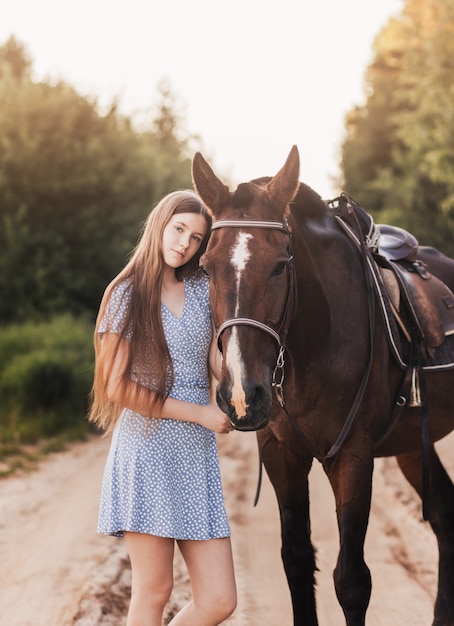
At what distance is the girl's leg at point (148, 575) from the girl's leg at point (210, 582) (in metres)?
0.10

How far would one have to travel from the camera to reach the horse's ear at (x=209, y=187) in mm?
3162

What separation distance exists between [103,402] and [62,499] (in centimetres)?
505

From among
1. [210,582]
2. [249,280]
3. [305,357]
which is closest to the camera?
[249,280]

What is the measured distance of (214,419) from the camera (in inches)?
118

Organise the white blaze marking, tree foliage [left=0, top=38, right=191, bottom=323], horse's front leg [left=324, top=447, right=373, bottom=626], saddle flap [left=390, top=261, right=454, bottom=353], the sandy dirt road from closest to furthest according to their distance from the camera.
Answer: the white blaze marking → horse's front leg [left=324, top=447, right=373, bottom=626] → saddle flap [left=390, top=261, right=454, bottom=353] → the sandy dirt road → tree foliage [left=0, top=38, right=191, bottom=323]

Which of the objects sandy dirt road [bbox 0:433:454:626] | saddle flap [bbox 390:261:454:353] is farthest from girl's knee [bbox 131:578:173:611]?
saddle flap [bbox 390:261:454:353]


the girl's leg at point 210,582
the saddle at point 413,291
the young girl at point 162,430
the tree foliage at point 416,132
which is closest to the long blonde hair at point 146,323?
the young girl at point 162,430

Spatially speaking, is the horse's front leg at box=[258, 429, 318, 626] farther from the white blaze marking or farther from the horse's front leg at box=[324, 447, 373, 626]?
the white blaze marking

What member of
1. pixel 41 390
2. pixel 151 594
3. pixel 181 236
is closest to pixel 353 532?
pixel 151 594

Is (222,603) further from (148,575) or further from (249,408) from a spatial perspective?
(249,408)

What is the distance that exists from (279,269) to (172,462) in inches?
31.3

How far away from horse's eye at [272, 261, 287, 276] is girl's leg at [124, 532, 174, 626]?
1.03 meters

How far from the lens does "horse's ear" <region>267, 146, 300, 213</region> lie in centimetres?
312

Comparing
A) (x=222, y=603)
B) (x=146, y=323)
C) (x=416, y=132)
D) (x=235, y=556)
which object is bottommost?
(x=235, y=556)
